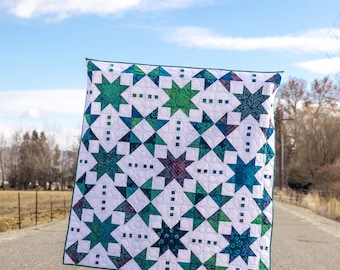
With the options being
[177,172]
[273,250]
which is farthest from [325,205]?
[177,172]

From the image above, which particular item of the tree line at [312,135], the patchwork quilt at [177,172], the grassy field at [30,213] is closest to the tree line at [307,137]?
the tree line at [312,135]

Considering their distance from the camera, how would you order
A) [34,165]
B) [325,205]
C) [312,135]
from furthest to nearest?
[34,165], [312,135], [325,205]

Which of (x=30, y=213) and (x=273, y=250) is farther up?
(x=273, y=250)

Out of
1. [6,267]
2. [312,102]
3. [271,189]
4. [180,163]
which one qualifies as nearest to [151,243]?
[180,163]

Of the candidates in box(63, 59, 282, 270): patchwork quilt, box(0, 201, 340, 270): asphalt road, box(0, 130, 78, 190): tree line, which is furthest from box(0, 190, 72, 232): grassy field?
box(0, 130, 78, 190): tree line

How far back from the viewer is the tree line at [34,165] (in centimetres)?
8231

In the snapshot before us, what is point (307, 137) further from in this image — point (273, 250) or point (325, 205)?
point (273, 250)

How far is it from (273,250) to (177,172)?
21.7ft

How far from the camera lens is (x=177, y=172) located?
4168 millimetres

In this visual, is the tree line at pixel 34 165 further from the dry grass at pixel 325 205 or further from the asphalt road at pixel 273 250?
the asphalt road at pixel 273 250

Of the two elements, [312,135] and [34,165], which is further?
[34,165]

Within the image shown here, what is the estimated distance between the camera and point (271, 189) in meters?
4.20

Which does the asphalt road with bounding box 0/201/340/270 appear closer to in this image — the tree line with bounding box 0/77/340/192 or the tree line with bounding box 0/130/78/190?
the tree line with bounding box 0/77/340/192

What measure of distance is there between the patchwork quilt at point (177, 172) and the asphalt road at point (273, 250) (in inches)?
145
